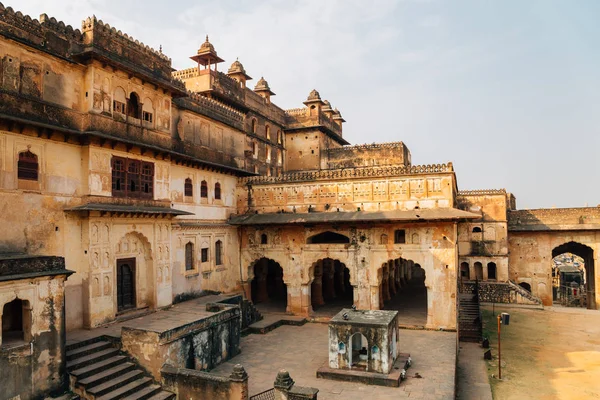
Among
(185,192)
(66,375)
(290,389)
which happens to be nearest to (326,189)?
(185,192)

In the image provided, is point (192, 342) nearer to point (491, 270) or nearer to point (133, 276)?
point (133, 276)

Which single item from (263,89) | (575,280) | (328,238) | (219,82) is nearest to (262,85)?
(263,89)

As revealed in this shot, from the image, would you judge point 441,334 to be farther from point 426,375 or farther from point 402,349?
point 426,375

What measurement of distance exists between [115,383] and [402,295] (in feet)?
67.0

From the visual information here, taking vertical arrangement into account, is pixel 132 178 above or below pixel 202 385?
above

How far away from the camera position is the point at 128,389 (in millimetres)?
11859

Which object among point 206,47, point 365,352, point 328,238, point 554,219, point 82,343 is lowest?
point 365,352

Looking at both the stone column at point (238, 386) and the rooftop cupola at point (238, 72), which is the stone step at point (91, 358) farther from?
the rooftop cupola at point (238, 72)

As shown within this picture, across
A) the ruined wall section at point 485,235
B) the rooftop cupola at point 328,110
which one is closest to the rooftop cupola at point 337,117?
the rooftop cupola at point 328,110

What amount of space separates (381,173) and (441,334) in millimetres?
7791

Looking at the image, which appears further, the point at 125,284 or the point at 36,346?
the point at 125,284

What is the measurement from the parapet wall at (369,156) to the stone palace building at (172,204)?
152mm

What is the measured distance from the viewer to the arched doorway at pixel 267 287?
2458 centimetres

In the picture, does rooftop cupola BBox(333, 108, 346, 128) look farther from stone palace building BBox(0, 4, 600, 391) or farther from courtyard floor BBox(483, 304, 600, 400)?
courtyard floor BBox(483, 304, 600, 400)
